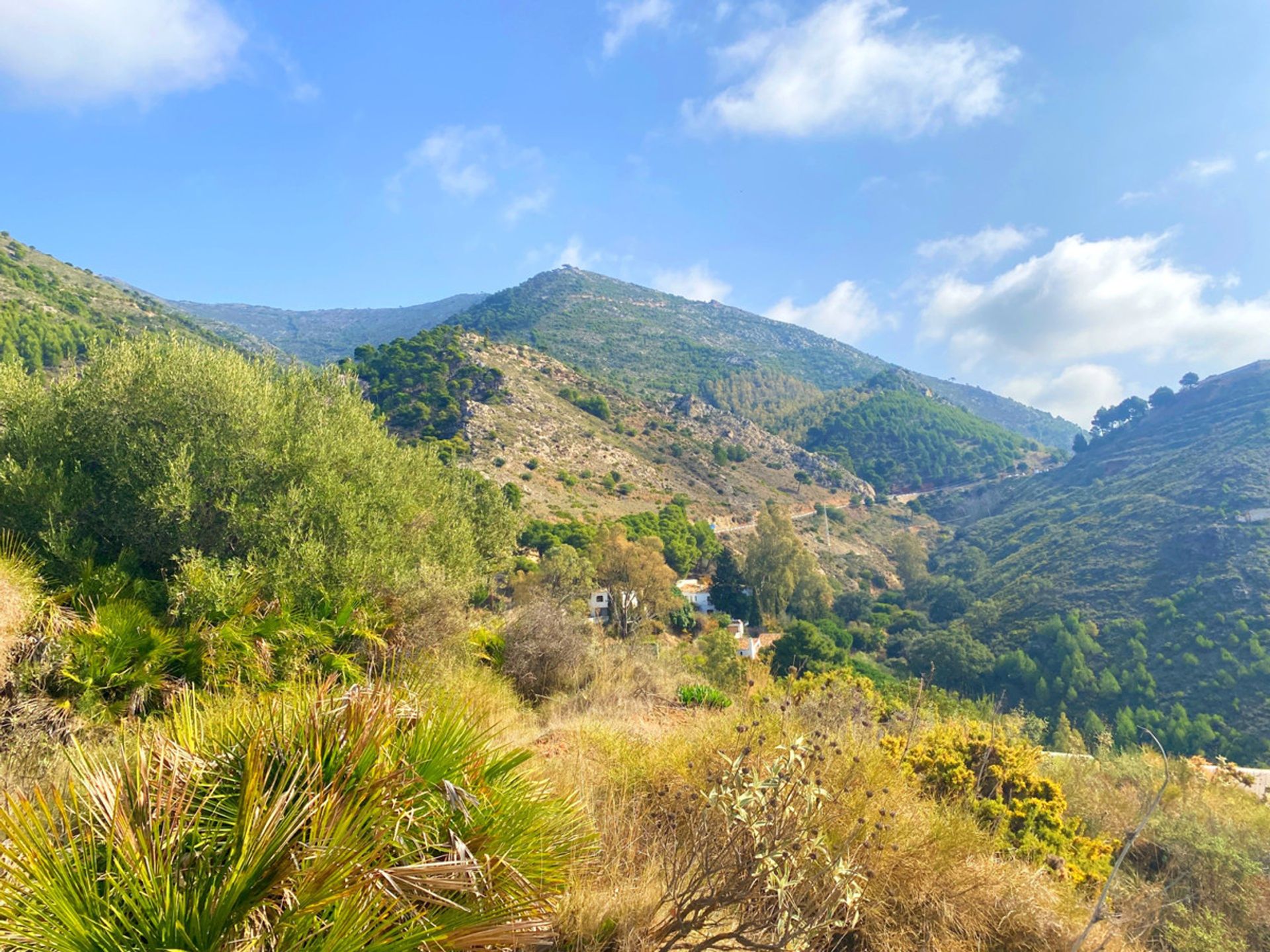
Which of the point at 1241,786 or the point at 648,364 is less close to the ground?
the point at 648,364

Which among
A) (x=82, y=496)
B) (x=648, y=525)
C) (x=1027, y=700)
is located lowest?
(x=1027, y=700)

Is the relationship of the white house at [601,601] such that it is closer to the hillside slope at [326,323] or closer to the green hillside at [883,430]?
the green hillside at [883,430]

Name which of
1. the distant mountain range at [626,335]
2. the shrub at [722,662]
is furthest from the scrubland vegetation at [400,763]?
the distant mountain range at [626,335]

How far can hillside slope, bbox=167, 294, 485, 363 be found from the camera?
13312cm

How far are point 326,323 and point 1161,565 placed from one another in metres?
176

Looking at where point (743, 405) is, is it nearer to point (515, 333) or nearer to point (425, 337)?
point (515, 333)

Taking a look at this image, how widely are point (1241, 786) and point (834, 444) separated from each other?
105 meters

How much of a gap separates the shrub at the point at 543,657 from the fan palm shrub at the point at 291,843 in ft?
23.2

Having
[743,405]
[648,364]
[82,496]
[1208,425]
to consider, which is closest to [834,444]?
[743,405]

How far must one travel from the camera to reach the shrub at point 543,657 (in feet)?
32.8

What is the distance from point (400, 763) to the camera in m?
2.69

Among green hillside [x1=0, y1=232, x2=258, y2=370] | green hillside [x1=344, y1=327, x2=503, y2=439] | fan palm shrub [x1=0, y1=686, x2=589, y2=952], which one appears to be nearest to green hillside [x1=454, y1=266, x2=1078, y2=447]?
green hillside [x1=344, y1=327, x2=503, y2=439]

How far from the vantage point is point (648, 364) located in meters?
123

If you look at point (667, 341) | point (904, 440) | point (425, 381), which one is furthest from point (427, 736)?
point (667, 341)
